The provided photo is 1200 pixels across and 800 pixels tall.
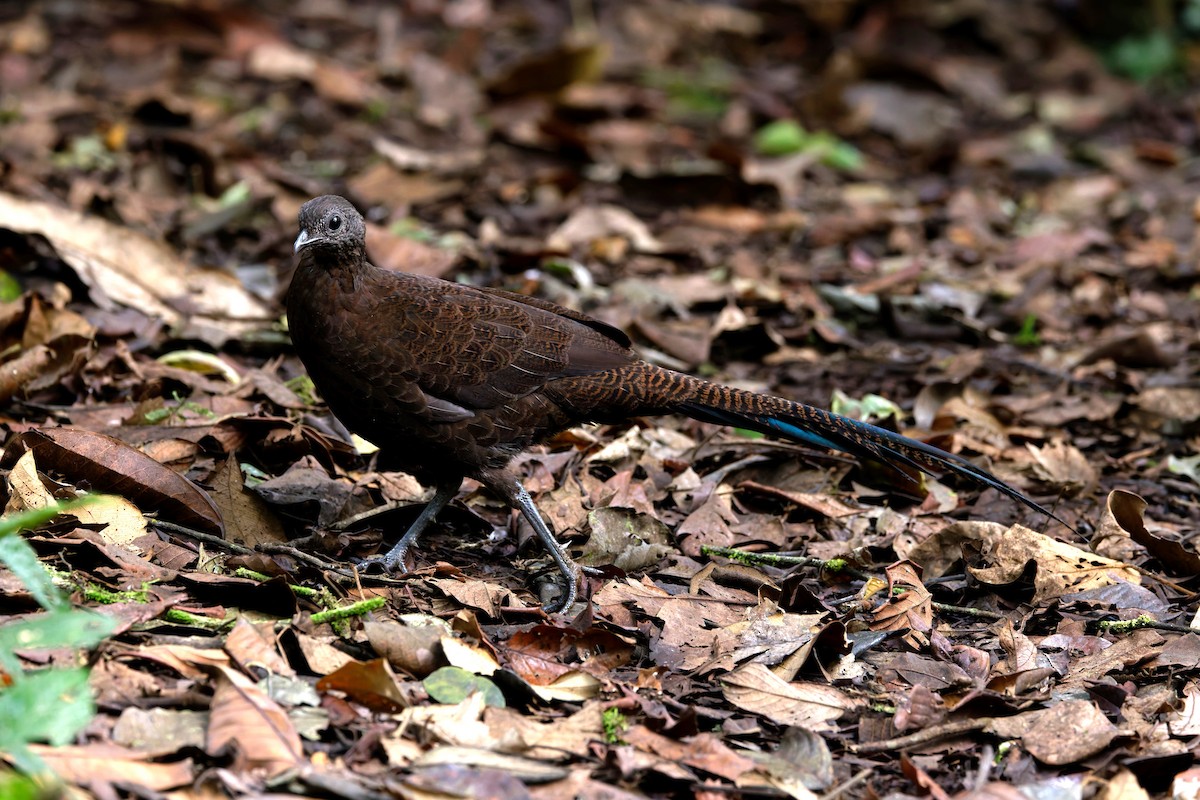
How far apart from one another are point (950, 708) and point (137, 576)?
2731 millimetres

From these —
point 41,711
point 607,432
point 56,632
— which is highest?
point 56,632

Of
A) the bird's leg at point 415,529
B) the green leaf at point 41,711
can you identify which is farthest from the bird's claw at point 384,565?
the green leaf at point 41,711

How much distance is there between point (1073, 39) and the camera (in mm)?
13609

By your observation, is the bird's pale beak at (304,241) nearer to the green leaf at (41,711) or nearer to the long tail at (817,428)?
the long tail at (817,428)

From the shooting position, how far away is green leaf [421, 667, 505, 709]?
13.3 ft

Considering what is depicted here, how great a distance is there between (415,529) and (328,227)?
1251mm

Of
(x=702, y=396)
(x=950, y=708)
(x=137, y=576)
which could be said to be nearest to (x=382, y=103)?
(x=702, y=396)

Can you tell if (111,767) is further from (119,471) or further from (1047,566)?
(1047,566)

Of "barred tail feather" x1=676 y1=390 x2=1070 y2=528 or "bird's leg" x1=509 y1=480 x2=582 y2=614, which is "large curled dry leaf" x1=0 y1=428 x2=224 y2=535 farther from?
"barred tail feather" x1=676 y1=390 x2=1070 y2=528

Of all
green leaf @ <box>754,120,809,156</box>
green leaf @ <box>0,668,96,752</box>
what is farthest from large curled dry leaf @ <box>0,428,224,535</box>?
green leaf @ <box>754,120,809,156</box>

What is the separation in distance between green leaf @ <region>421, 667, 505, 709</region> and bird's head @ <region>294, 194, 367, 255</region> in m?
1.83

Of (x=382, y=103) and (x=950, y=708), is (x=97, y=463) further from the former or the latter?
(x=382, y=103)

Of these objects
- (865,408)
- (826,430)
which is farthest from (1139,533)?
(865,408)

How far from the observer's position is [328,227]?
516cm
